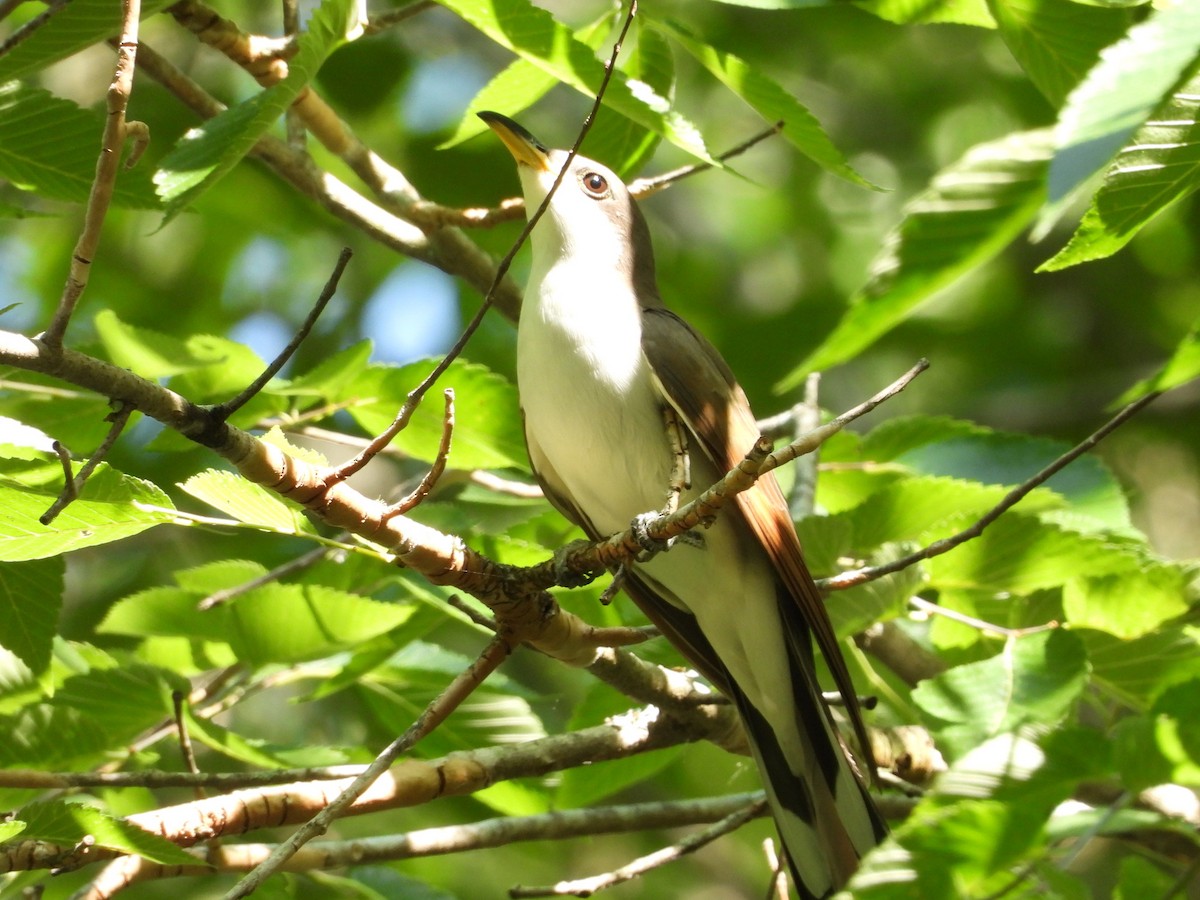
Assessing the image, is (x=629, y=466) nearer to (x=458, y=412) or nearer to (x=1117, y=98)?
(x=458, y=412)

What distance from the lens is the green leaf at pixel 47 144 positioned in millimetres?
2766

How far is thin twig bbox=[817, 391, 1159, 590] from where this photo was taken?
234cm

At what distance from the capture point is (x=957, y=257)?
6.10 feet

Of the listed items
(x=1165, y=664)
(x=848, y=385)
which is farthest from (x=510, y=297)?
(x=848, y=385)

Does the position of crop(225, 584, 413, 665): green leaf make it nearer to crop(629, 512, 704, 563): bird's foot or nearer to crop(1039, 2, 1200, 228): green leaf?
crop(629, 512, 704, 563): bird's foot

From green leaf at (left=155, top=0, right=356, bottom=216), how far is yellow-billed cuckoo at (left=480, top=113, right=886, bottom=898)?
1.10 meters

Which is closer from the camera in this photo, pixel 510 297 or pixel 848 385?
pixel 510 297

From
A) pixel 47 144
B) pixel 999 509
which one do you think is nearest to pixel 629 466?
pixel 999 509

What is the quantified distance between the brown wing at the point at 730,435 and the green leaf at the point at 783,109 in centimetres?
82

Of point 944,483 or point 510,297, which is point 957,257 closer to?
point 944,483

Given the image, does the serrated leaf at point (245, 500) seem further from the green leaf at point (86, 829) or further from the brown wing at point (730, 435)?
the brown wing at point (730, 435)

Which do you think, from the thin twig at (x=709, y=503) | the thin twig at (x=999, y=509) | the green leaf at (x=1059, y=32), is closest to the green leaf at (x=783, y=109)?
the green leaf at (x=1059, y=32)

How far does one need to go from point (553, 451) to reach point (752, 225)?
636cm

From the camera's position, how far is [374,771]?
2.44 metres
